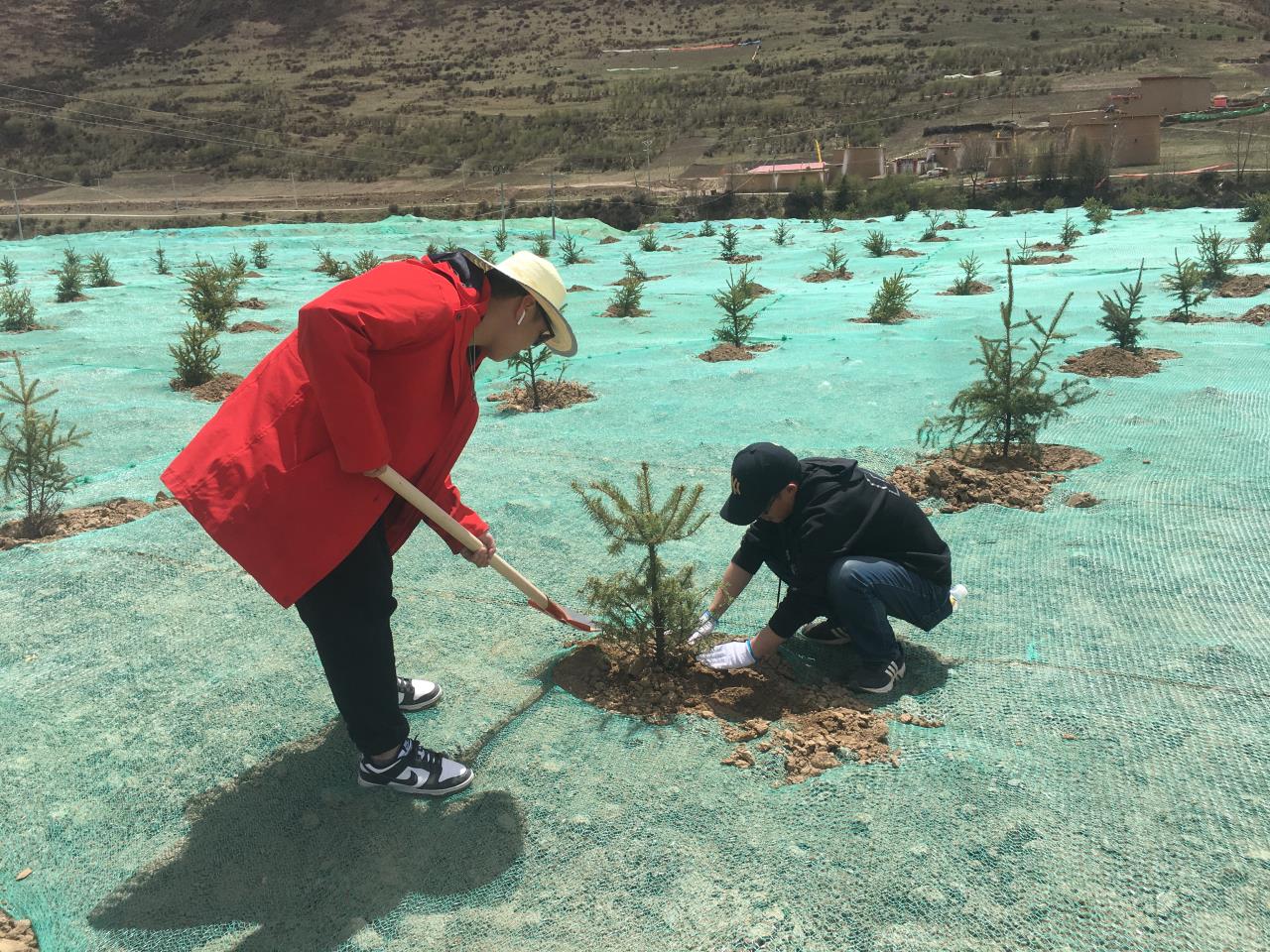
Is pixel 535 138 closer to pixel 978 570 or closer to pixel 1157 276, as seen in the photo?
pixel 1157 276

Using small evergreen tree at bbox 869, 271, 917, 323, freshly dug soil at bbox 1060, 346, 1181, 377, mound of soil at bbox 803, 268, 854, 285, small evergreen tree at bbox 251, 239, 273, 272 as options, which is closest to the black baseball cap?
freshly dug soil at bbox 1060, 346, 1181, 377

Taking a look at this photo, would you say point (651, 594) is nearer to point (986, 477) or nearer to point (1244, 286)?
point (986, 477)

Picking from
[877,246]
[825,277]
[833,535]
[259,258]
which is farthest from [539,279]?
[259,258]

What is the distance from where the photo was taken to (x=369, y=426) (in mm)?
1936

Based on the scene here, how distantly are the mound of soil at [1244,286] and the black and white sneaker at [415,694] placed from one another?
8.93m

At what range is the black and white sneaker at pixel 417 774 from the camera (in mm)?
2236

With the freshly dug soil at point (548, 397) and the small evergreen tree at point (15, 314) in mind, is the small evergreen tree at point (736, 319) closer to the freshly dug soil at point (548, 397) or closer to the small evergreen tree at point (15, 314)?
the freshly dug soil at point (548, 397)

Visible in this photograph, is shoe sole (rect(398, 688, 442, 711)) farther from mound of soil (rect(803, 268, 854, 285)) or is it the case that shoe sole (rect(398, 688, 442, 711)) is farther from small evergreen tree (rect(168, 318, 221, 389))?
mound of soil (rect(803, 268, 854, 285))

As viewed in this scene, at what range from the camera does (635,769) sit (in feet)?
7.58

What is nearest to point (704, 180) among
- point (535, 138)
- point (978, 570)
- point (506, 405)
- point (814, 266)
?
point (535, 138)

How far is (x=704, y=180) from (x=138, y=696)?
1126 inches

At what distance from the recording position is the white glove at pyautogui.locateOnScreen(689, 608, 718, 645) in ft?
9.30

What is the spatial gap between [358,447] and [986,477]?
313 centimetres

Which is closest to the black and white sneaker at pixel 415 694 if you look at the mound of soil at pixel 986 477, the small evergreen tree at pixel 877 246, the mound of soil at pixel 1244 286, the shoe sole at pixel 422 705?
the shoe sole at pixel 422 705
